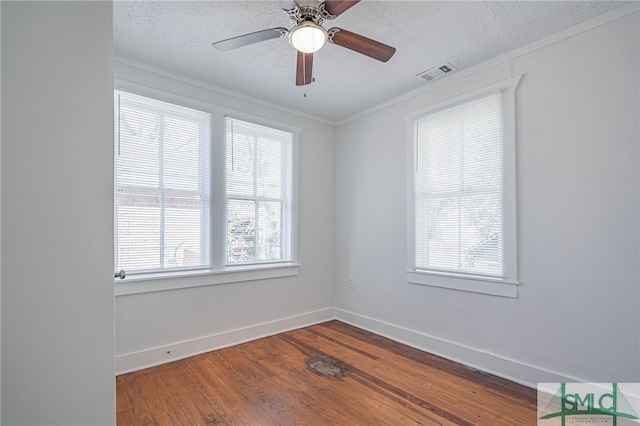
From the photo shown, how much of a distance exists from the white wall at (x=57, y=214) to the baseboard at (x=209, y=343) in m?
1.86

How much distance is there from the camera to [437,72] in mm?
2846

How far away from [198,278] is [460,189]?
2.69 m

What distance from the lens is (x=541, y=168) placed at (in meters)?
2.37

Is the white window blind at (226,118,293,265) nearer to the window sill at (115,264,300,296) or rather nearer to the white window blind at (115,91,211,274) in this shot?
the window sill at (115,264,300,296)

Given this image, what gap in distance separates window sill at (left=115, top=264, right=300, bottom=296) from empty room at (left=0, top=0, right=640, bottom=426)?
0.09ft

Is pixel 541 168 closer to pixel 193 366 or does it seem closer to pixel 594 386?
pixel 594 386

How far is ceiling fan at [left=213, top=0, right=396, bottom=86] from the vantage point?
1774mm

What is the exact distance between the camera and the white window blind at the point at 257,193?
3.29 meters

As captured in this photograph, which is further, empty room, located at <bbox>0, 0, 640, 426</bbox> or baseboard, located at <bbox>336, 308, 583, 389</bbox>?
baseboard, located at <bbox>336, 308, 583, 389</bbox>

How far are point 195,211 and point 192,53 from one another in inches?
56.1

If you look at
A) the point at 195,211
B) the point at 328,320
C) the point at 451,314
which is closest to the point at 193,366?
the point at 195,211
